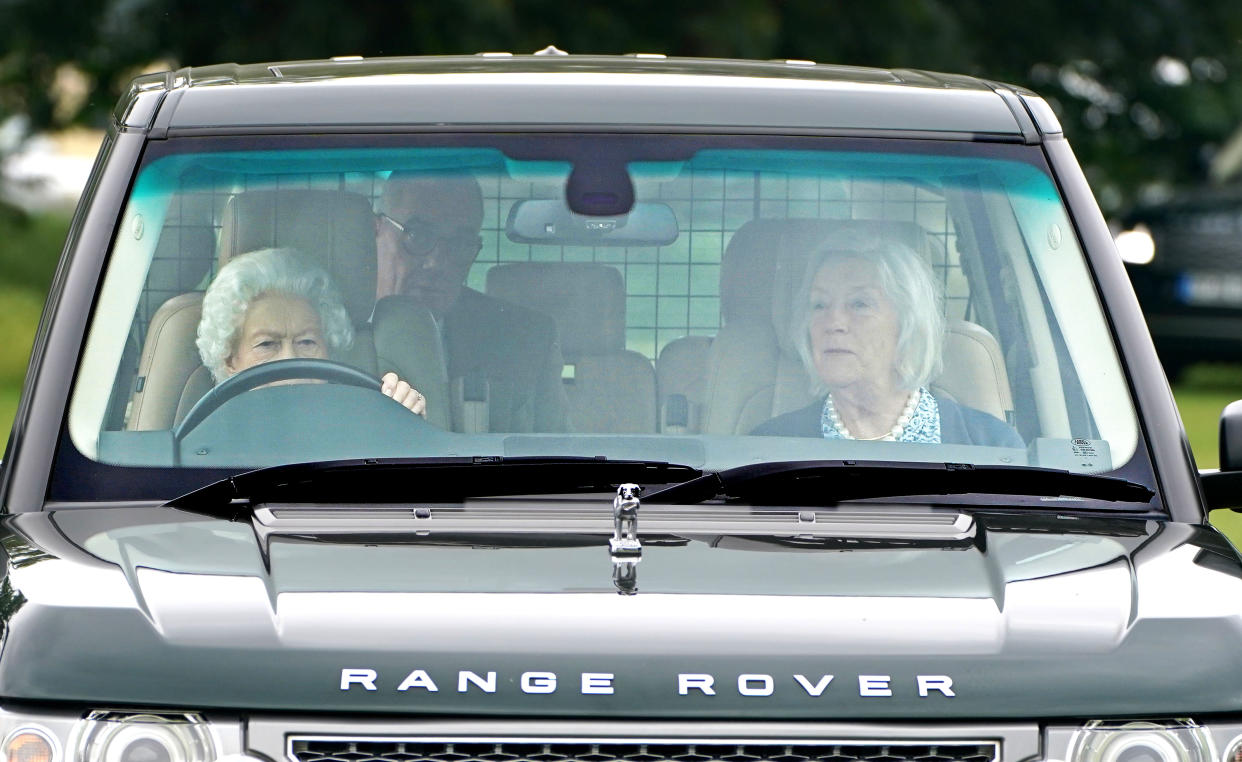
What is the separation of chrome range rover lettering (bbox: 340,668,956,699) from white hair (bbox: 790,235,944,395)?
99cm

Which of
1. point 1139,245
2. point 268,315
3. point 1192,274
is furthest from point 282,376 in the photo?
point 1139,245

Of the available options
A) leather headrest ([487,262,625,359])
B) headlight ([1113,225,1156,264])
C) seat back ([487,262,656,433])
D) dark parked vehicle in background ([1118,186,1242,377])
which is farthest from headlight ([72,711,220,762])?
headlight ([1113,225,1156,264])

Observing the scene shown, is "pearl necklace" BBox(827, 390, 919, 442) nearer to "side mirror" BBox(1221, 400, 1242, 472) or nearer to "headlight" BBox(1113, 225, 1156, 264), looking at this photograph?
"side mirror" BBox(1221, 400, 1242, 472)

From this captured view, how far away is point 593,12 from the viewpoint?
17.0 metres

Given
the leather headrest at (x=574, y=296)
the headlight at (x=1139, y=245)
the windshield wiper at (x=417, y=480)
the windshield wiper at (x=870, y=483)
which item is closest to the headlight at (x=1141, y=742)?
the windshield wiper at (x=870, y=483)

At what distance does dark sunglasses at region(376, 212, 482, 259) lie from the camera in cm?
366

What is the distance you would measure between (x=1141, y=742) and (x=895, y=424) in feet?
3.09

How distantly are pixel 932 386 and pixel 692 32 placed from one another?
1349 cm

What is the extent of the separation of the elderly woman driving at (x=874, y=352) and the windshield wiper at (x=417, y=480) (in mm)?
381

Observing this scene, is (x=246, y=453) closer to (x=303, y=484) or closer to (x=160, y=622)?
(x=303, y=484)

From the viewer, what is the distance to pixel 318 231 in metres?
3.65

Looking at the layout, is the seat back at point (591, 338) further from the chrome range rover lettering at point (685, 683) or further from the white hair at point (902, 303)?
the chrome range rover lettering at point (685, 683)

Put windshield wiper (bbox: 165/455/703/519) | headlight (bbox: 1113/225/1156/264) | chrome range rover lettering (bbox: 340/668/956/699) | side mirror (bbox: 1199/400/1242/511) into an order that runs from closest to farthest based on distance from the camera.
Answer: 1. chrome range rover lettering (bbox: 340/668/956/699)
2. windshield wiper (bbox: 165/455/703/519)
3. side mirror (bbox: 1199/400/1242/511)
4. headlight (bbox: 1113/225/1156/264)

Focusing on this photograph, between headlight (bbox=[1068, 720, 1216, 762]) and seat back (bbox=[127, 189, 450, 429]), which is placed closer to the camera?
headlight (bbox=[1068, 720, 1216, 762])
